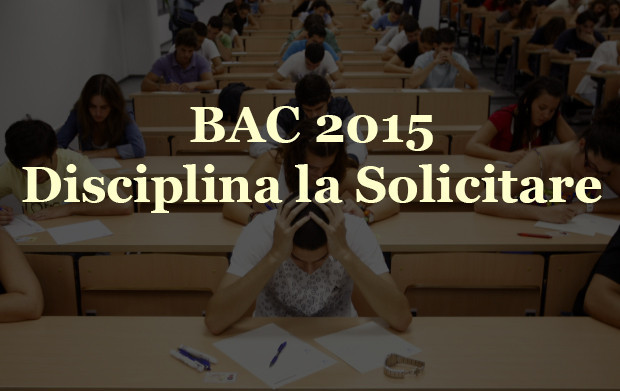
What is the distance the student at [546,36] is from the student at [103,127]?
19.1 feet

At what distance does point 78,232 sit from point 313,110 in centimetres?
141

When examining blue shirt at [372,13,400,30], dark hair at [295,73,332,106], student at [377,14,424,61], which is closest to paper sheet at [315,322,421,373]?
dark hair at [295,73,332,106]

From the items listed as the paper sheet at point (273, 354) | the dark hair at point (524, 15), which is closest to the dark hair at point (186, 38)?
the paper sheet at point (273, 354)

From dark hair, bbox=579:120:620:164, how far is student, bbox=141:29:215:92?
385cm

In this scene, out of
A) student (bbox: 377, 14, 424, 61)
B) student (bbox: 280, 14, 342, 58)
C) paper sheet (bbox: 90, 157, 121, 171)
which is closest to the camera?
paper sheet (bbox: 90, 157, 121, 171)

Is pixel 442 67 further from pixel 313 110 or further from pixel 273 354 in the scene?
pixel 273 354

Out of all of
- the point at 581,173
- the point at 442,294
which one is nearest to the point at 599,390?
the point at 442,294

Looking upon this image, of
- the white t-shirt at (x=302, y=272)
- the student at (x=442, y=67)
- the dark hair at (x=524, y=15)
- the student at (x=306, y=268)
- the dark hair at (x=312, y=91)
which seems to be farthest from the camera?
the dark hair at (x=524, y=15)

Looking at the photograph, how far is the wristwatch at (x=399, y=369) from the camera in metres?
1.46

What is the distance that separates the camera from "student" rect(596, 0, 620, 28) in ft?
28.5

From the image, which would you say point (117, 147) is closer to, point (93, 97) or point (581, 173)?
point (93, 97)

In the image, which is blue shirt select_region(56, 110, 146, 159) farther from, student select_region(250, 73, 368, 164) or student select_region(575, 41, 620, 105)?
student select_region(575, 41, 620, 105)

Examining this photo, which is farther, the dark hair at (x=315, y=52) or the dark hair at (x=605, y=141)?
the dark hair at (x=315, y=52)

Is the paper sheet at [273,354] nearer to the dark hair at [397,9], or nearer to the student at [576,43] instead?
the student at [576,43]
